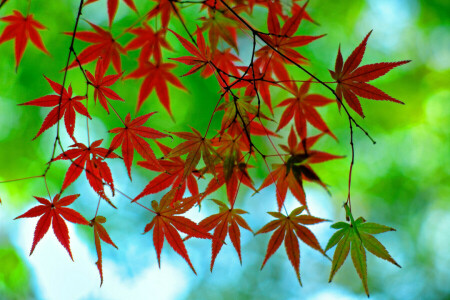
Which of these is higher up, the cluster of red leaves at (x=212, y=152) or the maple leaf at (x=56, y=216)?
the cluster of red leaves at (x=212, y=152)

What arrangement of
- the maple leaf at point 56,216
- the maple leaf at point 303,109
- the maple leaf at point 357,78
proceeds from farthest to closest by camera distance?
the maple leaf at point 303,109, the maple leaf at point 56,216, the maple leaf at point 357,78

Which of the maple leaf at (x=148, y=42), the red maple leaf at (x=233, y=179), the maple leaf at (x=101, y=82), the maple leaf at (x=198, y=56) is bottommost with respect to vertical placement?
the red maple leaf at (x=233, y=179)

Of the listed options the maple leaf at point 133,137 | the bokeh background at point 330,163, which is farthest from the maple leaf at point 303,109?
the bokeh background at point 330,163

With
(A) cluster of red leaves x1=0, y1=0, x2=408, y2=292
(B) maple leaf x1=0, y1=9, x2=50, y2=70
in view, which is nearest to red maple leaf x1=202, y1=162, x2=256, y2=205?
(A) cluster of red leaves x1=0, y1=0, x2=408, y2=292

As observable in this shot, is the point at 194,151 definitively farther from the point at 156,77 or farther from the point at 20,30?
the point at 20,30

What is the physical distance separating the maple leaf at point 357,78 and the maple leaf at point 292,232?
10.1 inches

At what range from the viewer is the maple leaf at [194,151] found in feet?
2.42

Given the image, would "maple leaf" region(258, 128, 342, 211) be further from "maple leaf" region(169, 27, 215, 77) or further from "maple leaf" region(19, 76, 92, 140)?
"maple leaf" region(19, 76, 92, 140)

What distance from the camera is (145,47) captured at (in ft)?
3.95

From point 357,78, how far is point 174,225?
1.66ft

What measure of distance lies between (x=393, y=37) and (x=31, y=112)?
13.6 feet

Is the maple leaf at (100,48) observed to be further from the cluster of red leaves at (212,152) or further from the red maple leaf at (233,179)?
the red maple leaf at (233,179)

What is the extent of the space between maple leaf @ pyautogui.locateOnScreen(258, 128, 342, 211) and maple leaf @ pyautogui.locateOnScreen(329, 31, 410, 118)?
0.17m

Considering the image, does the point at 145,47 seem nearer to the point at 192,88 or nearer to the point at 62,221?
the point at 62,221
